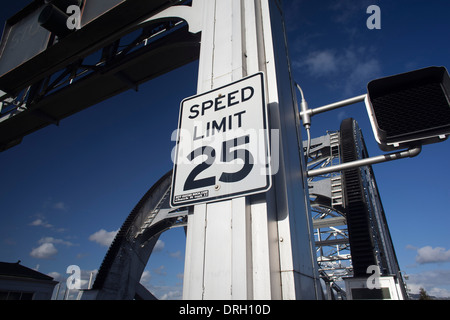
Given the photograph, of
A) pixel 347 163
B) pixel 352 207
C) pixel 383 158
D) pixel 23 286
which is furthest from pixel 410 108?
pixel 23 286

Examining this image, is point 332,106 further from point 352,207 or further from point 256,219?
point 352,207

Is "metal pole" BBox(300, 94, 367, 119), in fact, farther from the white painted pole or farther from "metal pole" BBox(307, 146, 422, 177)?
"metal pole" BBox(307, 146, 422, 177)

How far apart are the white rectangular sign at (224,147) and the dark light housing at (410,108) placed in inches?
38.6

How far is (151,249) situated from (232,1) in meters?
20.0

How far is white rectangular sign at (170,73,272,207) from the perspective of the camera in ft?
6.30

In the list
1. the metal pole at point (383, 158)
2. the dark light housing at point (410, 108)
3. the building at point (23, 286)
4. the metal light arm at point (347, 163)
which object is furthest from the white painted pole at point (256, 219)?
the building at point (23, 286)

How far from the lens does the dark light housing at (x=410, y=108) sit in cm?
198

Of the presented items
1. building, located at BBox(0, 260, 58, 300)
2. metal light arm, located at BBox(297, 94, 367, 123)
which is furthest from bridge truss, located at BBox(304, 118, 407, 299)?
building, located at BBox(0, 260, 58, 300)

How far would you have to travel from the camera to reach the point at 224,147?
211 cm

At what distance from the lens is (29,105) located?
679 cm

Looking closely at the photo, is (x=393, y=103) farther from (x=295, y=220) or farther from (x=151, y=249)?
(x=151, y=249)

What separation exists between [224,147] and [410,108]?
1.56 m

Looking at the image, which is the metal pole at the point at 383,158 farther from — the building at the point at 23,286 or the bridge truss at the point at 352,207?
the building at the point at 23,286

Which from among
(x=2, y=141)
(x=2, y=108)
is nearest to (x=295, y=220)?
(x=2, y=108)
